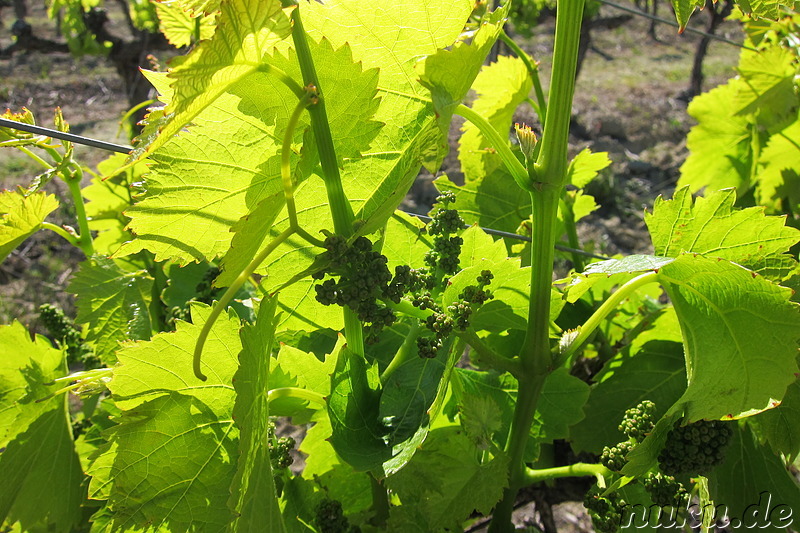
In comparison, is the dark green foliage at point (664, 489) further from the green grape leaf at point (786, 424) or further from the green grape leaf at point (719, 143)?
the green grape leaf at point (719, 143)

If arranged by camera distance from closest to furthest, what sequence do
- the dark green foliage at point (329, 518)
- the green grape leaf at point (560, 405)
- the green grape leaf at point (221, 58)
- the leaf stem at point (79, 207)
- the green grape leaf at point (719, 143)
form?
the green grape leaf at point (221, 58), the dark green foliage at point (329, 518), the green grape leaf at point (560, 405), the leaf stem at point (79, 207), the green grape leaf at point (719, 143)

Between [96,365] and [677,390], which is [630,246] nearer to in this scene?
[677,390]

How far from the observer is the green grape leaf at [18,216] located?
1.10 meters

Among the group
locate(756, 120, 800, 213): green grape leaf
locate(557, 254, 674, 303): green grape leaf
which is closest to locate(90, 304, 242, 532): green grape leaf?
locate(557, 254, 674, 303): green grape leaf

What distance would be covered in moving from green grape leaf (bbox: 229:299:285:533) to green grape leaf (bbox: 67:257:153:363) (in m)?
0.68

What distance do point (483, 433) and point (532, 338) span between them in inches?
6.2

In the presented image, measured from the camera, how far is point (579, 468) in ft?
3.58

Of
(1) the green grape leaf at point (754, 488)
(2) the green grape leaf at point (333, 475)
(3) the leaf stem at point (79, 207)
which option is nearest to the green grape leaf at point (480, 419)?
(2) the green grape leaf at point (333, 475)

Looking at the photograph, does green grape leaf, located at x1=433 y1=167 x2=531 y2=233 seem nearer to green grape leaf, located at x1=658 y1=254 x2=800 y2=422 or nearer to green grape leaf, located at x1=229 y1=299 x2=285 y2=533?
green grape leaf, located at x1=658 y1=254 x2=800 y2=422

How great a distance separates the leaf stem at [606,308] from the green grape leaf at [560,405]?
7.4 inches

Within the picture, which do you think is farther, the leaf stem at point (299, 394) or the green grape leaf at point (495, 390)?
the green grape leaf at point (495, 390)

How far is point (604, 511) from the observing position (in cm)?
98

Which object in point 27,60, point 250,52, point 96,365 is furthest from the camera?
point 27,60

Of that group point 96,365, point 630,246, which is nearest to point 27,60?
point 630,246
